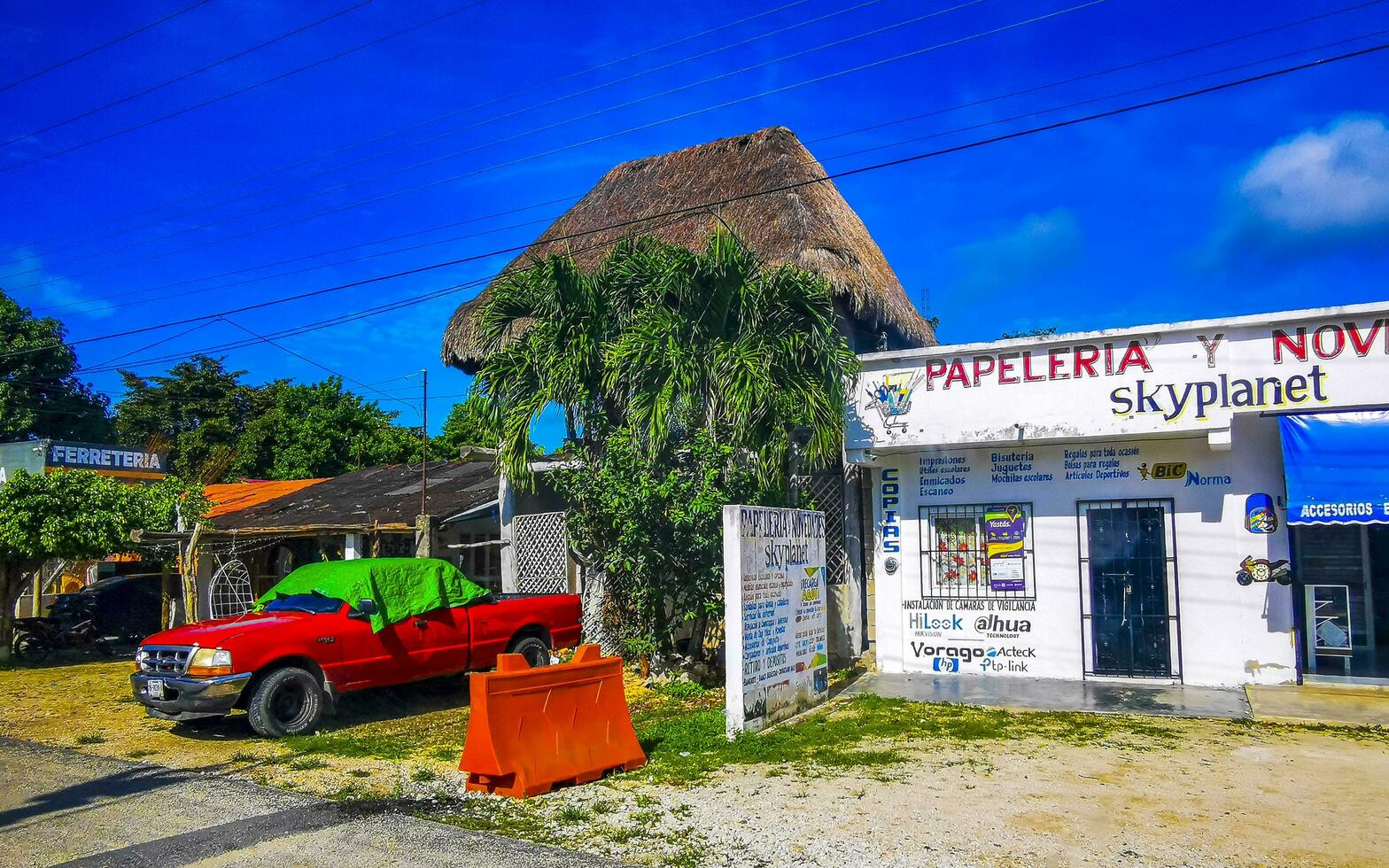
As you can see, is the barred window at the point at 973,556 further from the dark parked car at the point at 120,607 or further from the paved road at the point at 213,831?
the dark parked car at the point at 120,607

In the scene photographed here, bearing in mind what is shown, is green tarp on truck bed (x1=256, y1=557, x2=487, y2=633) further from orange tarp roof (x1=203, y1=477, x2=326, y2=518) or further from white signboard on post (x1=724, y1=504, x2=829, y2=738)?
orange tarp roof (x1=203, y1=477, x2=326, y2=518)

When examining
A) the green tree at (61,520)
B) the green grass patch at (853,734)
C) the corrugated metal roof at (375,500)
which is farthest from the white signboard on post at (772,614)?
the green tree at (61,520)

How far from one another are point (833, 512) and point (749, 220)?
5.06 m

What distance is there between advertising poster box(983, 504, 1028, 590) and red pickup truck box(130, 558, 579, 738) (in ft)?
19.8

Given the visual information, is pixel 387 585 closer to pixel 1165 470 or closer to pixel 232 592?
pixel 1165 470

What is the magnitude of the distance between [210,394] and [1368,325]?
132 ft

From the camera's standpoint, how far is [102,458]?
98.1 feet

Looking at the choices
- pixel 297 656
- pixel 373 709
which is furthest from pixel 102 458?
pixel 297 656

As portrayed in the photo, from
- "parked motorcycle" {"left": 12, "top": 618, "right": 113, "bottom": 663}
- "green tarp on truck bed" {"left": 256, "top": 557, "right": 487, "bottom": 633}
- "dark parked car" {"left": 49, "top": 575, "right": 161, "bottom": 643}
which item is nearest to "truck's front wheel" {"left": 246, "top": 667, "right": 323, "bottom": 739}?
"green tarp on truck bed" {"left": 256, "top": 557, "right": 487, "bottom": 633}

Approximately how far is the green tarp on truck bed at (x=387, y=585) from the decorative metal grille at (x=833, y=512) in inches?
193

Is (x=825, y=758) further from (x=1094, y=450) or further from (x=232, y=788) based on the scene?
(x=1094, y=450)

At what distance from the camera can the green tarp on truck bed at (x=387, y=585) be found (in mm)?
11188

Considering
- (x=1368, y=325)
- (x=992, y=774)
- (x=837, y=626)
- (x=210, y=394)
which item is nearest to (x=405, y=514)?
(x=837, y=626)

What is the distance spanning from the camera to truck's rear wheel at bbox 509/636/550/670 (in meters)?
12.9
